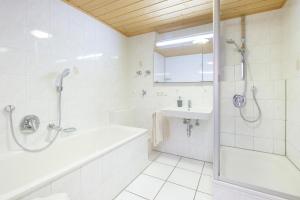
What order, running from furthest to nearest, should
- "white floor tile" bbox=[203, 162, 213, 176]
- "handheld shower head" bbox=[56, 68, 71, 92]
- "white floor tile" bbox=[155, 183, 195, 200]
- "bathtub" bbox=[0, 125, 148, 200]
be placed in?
"white floor tile" bbox=[203, 162, 213, 176] < "handheld shower head" bbox=[56, 68, 71, 92] < "white floor tile" bbox=[155, 183, 195, 200] < "bathtub" bbox=[0, 125, 148, 200]

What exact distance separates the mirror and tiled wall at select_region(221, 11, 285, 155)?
0.97ft

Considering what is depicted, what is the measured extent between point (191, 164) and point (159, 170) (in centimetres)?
52

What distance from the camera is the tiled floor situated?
158 cm

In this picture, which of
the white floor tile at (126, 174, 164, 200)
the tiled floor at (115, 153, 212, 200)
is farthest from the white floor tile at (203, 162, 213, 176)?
the white floor tile at (126, 174, 164, 200)

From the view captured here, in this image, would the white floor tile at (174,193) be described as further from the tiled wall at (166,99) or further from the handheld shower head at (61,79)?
the handheld shower head at (61,79)

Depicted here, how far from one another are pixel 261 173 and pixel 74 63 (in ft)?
8.15

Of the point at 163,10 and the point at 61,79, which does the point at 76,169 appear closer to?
the point at 61,79

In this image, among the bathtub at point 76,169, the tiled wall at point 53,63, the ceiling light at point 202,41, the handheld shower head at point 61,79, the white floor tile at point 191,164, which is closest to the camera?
the bathtub at point 76,169

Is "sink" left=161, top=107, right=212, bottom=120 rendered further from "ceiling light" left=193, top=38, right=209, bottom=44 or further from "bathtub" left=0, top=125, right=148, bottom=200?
"ceiling light" left=193, top=38, right=209, bottom=44

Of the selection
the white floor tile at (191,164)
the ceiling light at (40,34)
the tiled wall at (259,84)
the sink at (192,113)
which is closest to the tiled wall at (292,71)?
the tiled wall at (259,84)

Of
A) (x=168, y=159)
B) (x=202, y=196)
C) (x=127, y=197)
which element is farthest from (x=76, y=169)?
(x=168, y=159)

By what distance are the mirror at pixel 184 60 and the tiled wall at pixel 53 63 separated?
835mm

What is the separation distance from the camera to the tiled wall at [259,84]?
70.2 inches

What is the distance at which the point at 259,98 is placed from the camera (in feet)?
6.05
